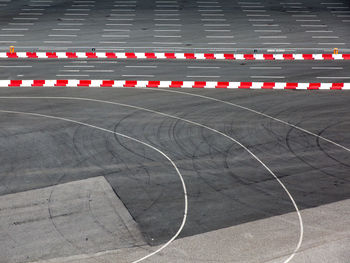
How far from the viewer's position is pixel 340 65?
169ft

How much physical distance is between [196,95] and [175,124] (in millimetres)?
6424

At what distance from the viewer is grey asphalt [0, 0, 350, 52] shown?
190 ft

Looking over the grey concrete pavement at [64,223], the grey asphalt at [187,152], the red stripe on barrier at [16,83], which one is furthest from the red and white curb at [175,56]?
the grey concrete pavement at [64,223]

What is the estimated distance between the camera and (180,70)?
49.4m

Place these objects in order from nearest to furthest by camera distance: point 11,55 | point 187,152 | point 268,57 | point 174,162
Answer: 1. point 174,162
2. point 187,152
3. point 268,57
4. point 11,55

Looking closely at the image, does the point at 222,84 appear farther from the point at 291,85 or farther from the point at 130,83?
the point at 130,83

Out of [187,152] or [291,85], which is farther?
[291,85]

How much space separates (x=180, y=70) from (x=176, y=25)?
713 inches

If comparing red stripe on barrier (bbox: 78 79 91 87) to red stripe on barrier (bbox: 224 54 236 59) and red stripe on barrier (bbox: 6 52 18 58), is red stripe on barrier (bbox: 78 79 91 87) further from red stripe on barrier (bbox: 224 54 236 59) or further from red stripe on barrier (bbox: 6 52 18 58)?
red stripe on barrier (bbox: 224 54 236 59)

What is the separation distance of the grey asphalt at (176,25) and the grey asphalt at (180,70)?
4474mm

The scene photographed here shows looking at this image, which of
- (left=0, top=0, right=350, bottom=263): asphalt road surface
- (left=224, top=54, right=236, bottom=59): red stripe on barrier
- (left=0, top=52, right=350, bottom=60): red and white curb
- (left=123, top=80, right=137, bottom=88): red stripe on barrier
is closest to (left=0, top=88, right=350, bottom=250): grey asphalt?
(left=0, top=0, right=350, bottom=263): asphalt road surface

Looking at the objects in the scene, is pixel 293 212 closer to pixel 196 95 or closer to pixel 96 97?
pixel 196 95

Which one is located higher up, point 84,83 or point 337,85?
point 337,85

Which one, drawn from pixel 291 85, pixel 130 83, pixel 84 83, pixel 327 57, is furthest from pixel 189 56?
pixel 327 57
